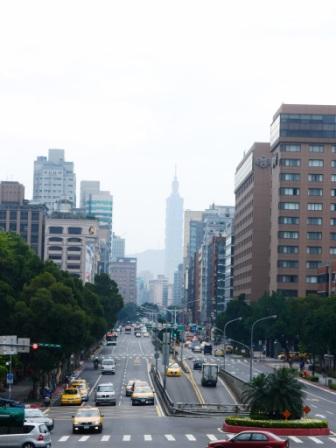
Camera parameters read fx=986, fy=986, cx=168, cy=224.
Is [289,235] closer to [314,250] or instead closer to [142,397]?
[314,250]

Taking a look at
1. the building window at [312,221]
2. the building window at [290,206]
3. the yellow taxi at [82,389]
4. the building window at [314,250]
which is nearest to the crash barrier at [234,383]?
the yellow taxi at [82,389]

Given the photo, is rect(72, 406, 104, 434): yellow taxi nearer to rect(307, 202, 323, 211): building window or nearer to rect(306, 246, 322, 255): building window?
rect(306, 246, 322, 255): building window

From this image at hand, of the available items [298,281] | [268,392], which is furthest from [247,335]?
[268,392]

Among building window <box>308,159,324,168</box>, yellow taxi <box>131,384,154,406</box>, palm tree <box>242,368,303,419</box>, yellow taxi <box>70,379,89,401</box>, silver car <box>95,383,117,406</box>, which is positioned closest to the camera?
palm tree <box>242,368,303,419</box>

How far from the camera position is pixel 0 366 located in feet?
269

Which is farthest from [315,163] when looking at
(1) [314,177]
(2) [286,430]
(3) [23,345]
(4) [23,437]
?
(4) [23,437]

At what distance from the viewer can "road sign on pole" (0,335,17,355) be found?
6706cm

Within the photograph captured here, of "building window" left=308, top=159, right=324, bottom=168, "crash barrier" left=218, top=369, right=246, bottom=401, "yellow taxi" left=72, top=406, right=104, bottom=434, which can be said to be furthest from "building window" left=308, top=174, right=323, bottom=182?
"yellow taxi" left=72, top=406, right=104, bottom=434

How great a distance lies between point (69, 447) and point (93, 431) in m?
9.02

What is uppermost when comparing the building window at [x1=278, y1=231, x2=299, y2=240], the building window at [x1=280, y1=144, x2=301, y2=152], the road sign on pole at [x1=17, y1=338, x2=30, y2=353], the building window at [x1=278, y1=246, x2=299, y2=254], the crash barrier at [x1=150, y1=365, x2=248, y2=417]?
the building window at [x1=280, y1=144, x2=301, y2=152]

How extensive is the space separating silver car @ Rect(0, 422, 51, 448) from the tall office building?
458 feet

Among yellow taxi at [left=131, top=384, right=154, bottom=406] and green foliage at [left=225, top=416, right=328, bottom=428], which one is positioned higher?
green foliage at [left=225, top=416, right=328, bottom=428]

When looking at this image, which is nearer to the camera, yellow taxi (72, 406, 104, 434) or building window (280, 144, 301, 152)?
yellow taxi (72, 406, 104, 434)

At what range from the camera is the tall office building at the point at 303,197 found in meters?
182
